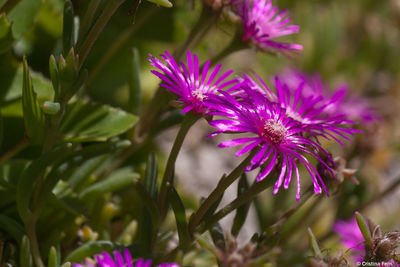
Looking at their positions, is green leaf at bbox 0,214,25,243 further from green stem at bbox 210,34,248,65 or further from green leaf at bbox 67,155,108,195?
green stem at bbox 210,34,248,65

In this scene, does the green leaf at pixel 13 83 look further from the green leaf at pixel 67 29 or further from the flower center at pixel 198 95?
the flower center at pixel 198 95

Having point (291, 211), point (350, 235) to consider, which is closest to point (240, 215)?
point (291, 211)

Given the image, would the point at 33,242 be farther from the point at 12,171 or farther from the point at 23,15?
the point at 23,15

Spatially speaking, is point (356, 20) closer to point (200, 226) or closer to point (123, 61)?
point (123, 61)

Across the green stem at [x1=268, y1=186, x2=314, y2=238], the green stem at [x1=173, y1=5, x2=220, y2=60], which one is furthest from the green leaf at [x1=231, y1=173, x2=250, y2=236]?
the green stem at [x1=173, y1=5, x2=220, y2=60]

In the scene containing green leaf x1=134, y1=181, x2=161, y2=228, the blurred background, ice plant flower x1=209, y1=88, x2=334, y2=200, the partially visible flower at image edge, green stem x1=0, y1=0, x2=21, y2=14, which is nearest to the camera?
ice plant flower x1=209, y1=88, x2=334, y2=200

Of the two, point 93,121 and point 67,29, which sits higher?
point 67,29
